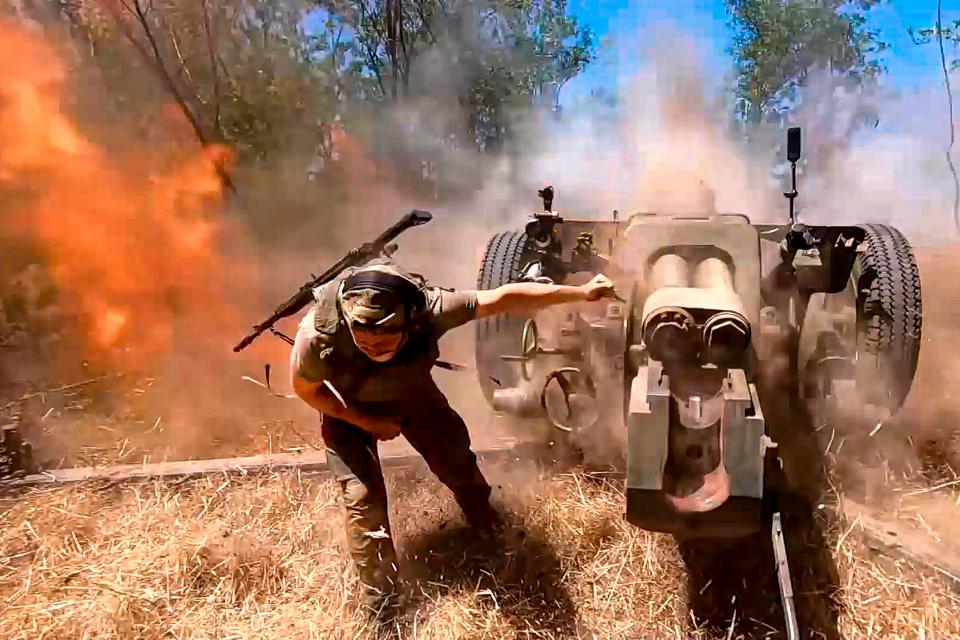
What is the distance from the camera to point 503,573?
358 centimetres

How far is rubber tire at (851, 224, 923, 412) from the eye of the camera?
425 cm

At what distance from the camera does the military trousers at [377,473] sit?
3318 mm

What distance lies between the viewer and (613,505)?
4.08m

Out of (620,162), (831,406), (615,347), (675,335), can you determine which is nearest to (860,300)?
(831,406)

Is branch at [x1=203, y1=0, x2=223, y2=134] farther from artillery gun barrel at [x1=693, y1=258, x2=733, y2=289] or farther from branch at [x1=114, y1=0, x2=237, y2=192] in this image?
artillery gun barrel at [x1=693, y1=258, x2=733, y2=289]

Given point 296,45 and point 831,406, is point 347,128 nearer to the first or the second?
point 296,45

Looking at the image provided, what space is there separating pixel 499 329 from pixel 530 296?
1.65 meters

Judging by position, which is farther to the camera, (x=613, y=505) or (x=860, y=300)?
(x=860, y=300)

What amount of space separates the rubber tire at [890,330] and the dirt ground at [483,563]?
293mm

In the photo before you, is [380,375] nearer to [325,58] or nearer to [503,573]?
[503,573]

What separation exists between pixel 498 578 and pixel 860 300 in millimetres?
2606

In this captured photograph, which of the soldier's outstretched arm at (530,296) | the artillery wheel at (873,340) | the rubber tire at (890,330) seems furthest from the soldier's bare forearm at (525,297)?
the rubber tire at (890,330)

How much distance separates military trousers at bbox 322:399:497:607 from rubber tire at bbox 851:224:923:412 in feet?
7.35

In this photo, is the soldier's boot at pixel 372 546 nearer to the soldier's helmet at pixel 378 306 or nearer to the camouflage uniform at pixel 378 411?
the camouflage uniform at pixel 378 411
